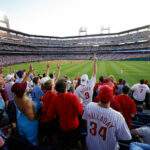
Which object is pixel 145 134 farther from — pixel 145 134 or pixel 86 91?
pixel 86 91

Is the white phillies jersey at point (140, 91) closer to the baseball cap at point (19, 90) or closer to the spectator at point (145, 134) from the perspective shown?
the spectator at point (145, 134)

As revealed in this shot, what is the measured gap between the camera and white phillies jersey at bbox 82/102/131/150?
5.77 ft

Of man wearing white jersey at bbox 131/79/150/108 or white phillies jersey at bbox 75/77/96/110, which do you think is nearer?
white phillies jersey at bbox 75/77/96/110

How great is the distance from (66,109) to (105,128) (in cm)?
91

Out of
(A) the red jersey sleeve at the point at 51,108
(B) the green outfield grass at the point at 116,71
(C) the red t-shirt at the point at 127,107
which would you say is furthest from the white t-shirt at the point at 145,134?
(B) the green outfield grass at the point at 116,71

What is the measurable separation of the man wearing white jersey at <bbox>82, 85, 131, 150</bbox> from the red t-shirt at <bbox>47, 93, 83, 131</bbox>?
15.6 inches

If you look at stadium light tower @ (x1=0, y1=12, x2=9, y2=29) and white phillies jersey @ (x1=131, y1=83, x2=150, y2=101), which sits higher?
stadium light tower @ (x1=0, y1=12, x2=9, y2=29)

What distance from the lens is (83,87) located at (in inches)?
135

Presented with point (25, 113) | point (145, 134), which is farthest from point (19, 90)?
point (145, 134)

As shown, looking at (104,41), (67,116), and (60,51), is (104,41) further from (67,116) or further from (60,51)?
(67,116)

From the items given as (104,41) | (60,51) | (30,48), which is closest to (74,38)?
(60,51)

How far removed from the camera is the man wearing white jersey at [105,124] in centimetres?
176

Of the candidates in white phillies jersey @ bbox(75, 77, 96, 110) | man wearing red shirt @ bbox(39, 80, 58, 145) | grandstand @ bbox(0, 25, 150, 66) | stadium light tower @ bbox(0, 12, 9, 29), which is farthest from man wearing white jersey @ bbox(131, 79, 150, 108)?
stadium light tower @ bbox(0, 12, 9, 29)

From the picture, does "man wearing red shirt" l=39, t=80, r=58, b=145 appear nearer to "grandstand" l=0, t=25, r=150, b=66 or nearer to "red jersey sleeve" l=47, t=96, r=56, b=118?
"red jersey sleeve" l=47, t=96, r=56, b=118
